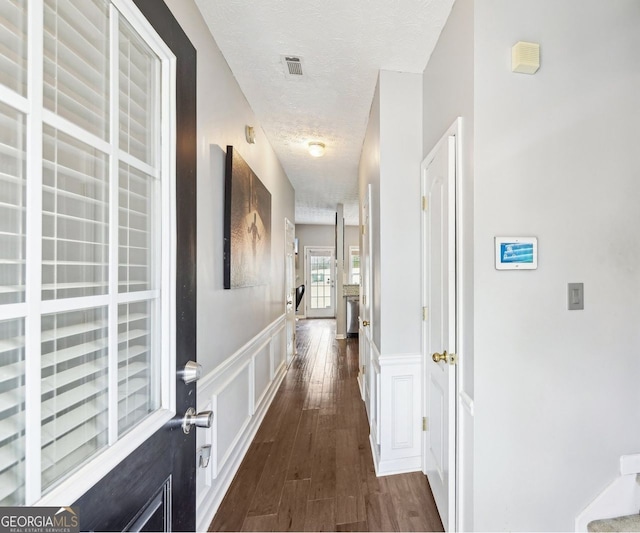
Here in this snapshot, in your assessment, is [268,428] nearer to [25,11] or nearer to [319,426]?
[319,426]

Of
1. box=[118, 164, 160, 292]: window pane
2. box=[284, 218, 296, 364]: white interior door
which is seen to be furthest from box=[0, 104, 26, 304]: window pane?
box=[284, 218, 296, 364]: white interior door

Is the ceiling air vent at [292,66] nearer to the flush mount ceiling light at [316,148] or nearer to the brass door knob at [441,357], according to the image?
the flush mount ceiling light at [316,148]

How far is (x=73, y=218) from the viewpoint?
564mm

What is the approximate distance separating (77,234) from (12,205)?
0.13m

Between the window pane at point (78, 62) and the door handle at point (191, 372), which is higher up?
the window pane at point (78, 62)

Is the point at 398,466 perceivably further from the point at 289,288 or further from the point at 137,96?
the point at 289,288

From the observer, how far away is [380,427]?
184 cm

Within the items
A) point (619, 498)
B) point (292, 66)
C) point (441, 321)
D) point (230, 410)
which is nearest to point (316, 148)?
point (292, 66)

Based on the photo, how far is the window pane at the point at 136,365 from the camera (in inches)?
26.2

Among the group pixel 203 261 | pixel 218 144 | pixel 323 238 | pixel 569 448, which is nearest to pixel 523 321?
pixel 569 448

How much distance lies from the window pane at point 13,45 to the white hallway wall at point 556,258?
1.37m

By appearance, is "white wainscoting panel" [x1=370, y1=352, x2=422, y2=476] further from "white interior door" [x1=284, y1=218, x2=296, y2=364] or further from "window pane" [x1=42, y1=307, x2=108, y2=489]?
"white interior door" [x1=284, y1=218, x2=296, y2=364]
